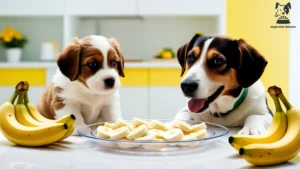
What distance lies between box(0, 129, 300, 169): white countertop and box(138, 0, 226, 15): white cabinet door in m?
2.25

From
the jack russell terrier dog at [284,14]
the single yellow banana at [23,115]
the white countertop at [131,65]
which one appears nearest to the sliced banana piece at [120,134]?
the single yellow banana at [23,115]

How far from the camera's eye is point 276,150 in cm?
82

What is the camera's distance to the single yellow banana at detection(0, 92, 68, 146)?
0.97m

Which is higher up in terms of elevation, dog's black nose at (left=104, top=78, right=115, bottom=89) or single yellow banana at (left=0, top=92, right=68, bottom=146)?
dog's black nose at (left=104, top=78, right=115, bottom=89)

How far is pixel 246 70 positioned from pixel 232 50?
7cm

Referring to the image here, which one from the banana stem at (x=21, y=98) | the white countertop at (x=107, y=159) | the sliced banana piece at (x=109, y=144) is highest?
the banana stem at (x=21, y=98)

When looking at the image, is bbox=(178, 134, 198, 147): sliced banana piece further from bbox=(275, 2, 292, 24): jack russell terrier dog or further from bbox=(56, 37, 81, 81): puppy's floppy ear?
bbox=(275, 2, 292, 24): jack russell terrier dog

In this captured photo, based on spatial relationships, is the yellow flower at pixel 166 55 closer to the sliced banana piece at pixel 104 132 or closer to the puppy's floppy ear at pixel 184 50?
the puppy's floppy ear at pixel 184 50

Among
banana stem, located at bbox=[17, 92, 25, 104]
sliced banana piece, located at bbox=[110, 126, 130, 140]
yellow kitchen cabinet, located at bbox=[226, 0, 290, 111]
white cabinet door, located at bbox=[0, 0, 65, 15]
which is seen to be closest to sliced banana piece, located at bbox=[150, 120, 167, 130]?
sliced banana piece, located at bbox=[110, 126, 130, 140]

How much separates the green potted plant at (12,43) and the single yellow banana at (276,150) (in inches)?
110

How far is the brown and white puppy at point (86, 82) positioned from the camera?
122 cm

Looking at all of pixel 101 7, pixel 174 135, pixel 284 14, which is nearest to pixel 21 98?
pixel 174 135

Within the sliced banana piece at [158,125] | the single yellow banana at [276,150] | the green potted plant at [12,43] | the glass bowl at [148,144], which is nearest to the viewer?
the single yellow banana at [276,150]

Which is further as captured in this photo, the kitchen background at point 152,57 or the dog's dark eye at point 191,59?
the kitchen background at point 152,57
